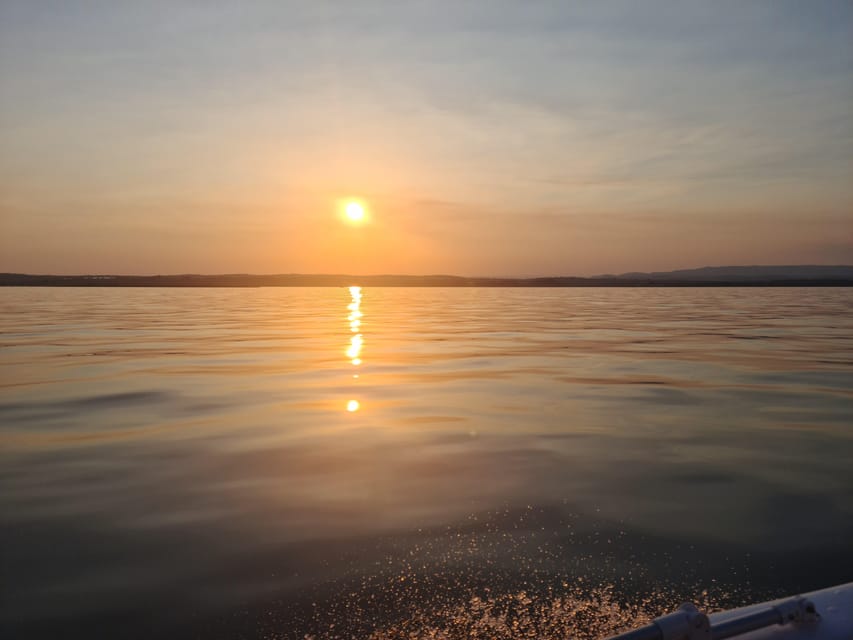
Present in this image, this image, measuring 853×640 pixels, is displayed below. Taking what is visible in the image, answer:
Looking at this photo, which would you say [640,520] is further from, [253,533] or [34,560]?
[34,560]

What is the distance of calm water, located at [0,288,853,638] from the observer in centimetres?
411

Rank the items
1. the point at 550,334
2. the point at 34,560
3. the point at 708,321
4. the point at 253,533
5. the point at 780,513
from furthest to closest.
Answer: the point at 708,321
the point at 550,334
the point at 780,513
the point at 253,533
the point at 34,560

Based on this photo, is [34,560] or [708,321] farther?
[708,321]

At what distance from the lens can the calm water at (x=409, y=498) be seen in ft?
13.5

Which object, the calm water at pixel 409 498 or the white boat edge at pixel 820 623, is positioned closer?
the white boat edge at pixel 820 623

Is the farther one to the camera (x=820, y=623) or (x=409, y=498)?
(x=409, y=498)

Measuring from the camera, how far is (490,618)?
388 cm

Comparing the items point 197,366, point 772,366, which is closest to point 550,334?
point 772,366

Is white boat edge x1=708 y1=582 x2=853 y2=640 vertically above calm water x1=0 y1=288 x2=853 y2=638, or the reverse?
white boat edge x1=708 y1=582 x2=853 y2=640

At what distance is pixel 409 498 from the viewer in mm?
6113

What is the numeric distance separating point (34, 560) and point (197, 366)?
35.3 feet

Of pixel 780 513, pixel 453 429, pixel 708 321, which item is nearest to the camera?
pixel 780 513

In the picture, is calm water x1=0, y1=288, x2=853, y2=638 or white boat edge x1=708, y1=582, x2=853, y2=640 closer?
white boat edge x1=708, y1=582, x2=853, y2=640

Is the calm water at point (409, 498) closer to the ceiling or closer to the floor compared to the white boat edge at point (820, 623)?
closer to the floor
